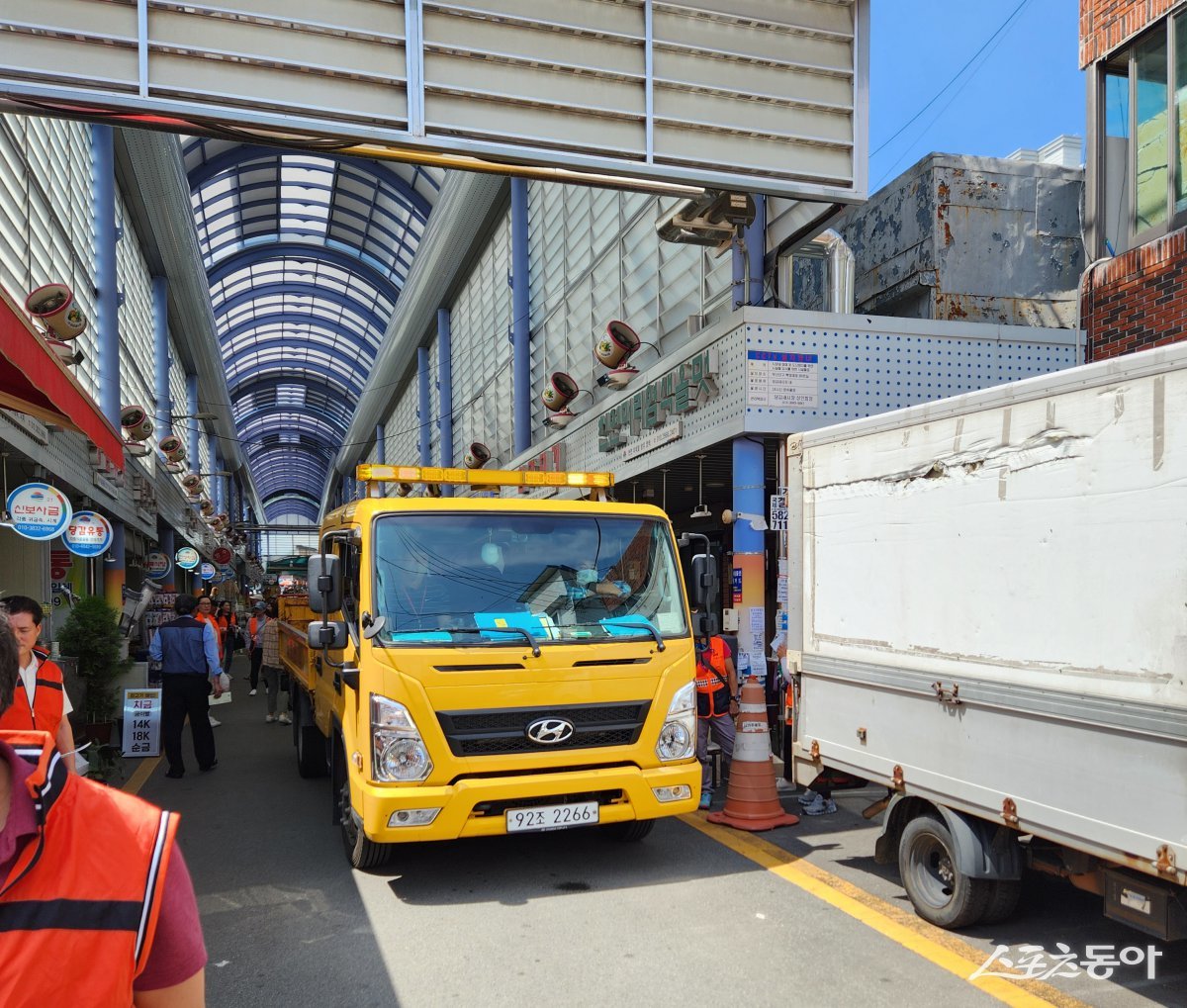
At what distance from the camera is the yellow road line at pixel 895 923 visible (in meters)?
4.20

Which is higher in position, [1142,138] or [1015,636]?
[1142,138]

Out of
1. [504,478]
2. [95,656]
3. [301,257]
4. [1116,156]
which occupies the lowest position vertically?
[95,656]

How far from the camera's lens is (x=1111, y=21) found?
9.92 m

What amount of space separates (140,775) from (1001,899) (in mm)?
8272

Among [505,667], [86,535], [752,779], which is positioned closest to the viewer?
[505,667]

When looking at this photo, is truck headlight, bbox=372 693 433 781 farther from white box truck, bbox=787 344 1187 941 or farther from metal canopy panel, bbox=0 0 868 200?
metal canopy panel, bbox=0 0 868 200

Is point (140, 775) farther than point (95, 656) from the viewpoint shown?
No

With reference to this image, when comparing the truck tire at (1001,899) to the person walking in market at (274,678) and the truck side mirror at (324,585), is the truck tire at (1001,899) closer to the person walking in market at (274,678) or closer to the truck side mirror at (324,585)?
the truck side mirror at (324,585)

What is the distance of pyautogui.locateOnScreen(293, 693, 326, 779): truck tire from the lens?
929 centimetres

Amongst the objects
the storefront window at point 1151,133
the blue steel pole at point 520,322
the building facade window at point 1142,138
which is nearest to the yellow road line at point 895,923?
the building facade window at point 1142,138

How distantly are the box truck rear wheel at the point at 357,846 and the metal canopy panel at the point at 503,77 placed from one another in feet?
17.3

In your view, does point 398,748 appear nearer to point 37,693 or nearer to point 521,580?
point 521,580

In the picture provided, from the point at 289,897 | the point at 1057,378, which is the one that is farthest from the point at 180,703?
the point at 1057,378

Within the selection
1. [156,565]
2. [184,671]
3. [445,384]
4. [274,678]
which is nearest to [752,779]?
[184,671]
